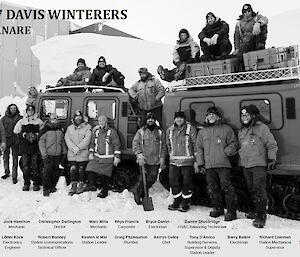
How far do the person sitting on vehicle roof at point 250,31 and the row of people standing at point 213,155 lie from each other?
1.24 m

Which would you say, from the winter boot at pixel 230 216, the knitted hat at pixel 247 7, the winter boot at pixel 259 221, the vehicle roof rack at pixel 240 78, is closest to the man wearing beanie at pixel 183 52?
the vehicle roof rack at pixel 240 78

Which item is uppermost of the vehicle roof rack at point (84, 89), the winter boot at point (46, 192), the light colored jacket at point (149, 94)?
the vehicle roof rack at point (84, 89)

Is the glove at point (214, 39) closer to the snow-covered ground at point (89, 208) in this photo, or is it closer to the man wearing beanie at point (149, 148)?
the man wearing beanie at point (149, 148)

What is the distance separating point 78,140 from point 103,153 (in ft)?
1.72

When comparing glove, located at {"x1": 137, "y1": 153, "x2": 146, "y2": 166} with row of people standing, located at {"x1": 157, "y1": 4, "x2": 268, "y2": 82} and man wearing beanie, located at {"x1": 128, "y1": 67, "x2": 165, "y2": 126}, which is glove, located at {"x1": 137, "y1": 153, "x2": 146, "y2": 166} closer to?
man wearing beanie, located at {"x1": 128, "y1": 67, "x2": 165, "y2": 126}

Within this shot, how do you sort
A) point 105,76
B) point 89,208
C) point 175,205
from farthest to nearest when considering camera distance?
point 105,76 → point 175,205 → point 89,208

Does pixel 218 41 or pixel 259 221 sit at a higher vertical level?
pixel 218 41

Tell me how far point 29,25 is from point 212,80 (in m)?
3.87

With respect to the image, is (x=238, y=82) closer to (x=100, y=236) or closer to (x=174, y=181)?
(x=174, y=181)

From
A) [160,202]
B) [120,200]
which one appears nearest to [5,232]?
[120,200]

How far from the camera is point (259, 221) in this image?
4.20m

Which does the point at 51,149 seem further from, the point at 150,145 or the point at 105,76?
the point at 105,76

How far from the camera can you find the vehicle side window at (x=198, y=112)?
5207 mm

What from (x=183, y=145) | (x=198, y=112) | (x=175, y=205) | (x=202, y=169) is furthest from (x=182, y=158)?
(x=198, y=112)
